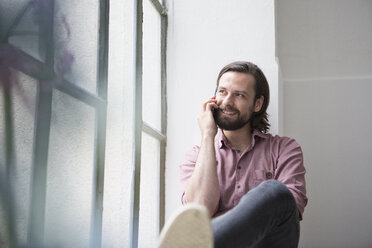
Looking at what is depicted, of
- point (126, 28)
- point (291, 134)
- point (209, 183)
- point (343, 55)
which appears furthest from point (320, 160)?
point (126, 28)

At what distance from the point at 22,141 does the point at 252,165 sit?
1.26m

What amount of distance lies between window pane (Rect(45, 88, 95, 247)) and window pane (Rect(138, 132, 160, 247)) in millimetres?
737

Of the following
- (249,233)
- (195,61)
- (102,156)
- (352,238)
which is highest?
(195,61)

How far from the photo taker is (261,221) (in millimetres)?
1392

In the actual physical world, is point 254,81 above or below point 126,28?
below

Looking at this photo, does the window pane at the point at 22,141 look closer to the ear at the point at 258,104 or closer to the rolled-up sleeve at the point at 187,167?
the rolled-up sleeve at the point at 187,167

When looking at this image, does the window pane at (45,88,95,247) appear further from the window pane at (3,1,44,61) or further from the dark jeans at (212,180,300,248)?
→ the dark jeans at (212,180,300,248)

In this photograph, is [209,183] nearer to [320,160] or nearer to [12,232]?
[12,232]

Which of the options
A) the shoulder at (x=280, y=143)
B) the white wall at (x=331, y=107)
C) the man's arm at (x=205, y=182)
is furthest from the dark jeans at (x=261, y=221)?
the white wall at (x=331, y=107)

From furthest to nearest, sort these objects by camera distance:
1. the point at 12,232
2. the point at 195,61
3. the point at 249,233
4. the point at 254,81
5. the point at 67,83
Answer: the point at 195,61
the point at 254,81
the point at 67,83
the point at 249,233
the point at 12,232

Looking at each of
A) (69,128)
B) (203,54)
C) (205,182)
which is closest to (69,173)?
(69,128)

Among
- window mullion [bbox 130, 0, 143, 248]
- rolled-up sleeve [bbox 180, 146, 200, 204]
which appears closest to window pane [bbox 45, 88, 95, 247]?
window mullion [bbox 130, 0, 143, 248]

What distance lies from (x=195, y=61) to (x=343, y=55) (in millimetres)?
1068

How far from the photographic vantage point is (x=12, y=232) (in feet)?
3.75
